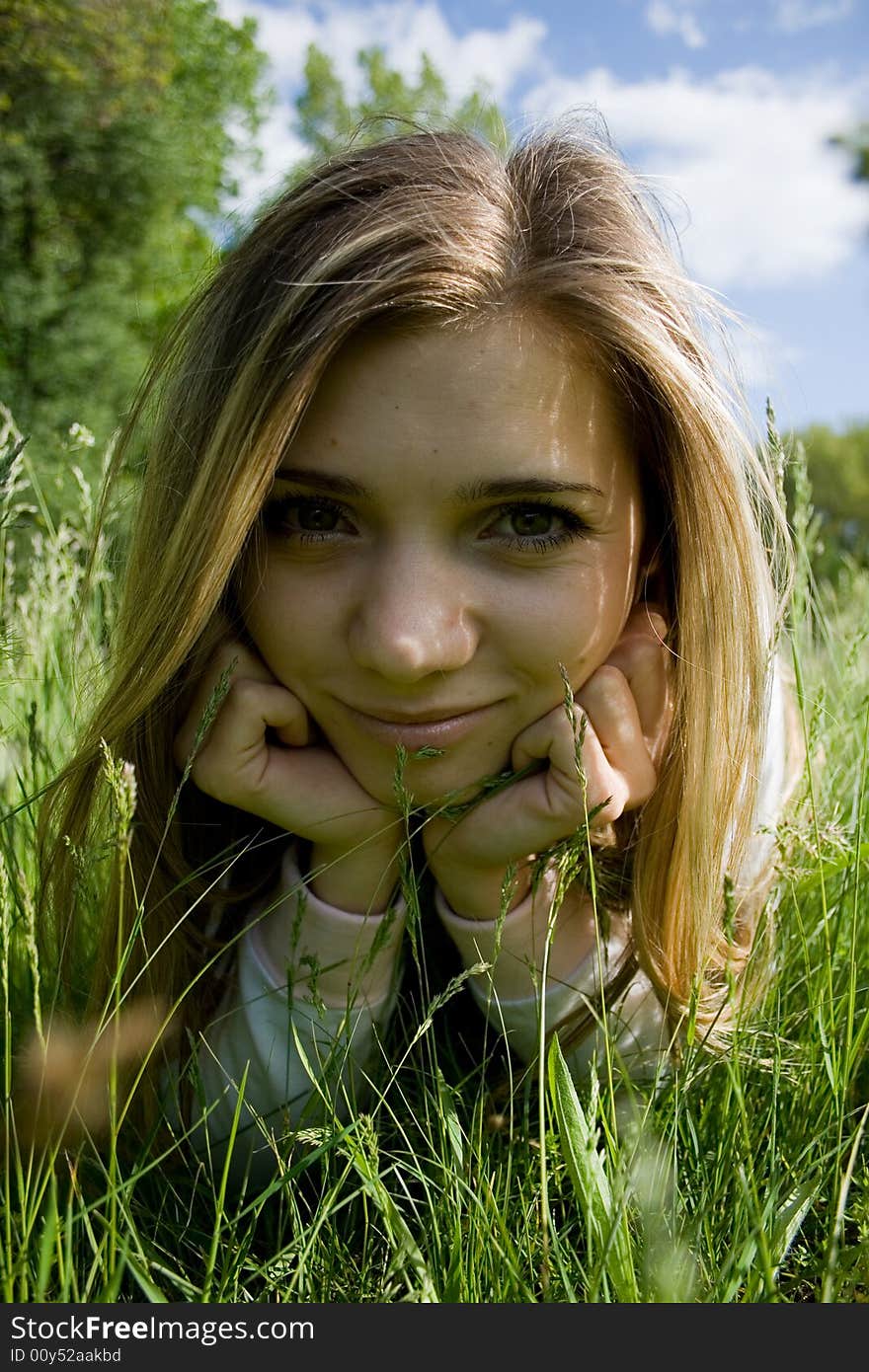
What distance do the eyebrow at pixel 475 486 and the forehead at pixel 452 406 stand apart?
0.01 meters

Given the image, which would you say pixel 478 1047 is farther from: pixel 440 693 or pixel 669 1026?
pixel 440 693

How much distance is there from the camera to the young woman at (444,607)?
61.3 inches

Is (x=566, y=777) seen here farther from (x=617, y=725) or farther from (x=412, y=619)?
(x=412, y=619)

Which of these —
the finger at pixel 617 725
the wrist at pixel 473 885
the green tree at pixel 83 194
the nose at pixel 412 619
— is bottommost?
the wrist at pixel 473 885

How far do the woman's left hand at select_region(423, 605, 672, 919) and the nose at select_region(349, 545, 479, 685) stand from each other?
23 centimetres

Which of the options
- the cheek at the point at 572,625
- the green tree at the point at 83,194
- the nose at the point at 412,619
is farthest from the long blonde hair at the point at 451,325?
the green tree at the point at 83,194

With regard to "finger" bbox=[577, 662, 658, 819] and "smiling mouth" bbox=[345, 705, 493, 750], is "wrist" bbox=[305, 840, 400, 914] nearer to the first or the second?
"smiling mouth" bbox=[345, 705, 493, 750]

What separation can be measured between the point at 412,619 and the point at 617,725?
425 millimetres

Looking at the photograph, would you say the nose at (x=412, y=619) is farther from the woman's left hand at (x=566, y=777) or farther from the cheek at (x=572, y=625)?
the woman's left hand at (x=566, y=777)

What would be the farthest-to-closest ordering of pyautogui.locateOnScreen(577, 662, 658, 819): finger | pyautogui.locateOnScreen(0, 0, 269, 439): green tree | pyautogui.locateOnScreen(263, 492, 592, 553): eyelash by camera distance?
pyautogui.locateOnScreen(0, 0, 269, 439): green tree
pyautogui.locateOnScreen(577, 662, 658, 819): finger
pyautogui.locateOnScreen(263, 492, 592, 553): eyelash

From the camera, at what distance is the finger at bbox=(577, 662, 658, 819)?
5.69ft

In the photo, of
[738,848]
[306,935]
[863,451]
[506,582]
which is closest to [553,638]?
[506,582]

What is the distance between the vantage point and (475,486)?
1.54 meters

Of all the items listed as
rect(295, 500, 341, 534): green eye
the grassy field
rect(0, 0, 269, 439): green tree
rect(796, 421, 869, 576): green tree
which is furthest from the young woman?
rect(796, 421, 869, 576): green tree
